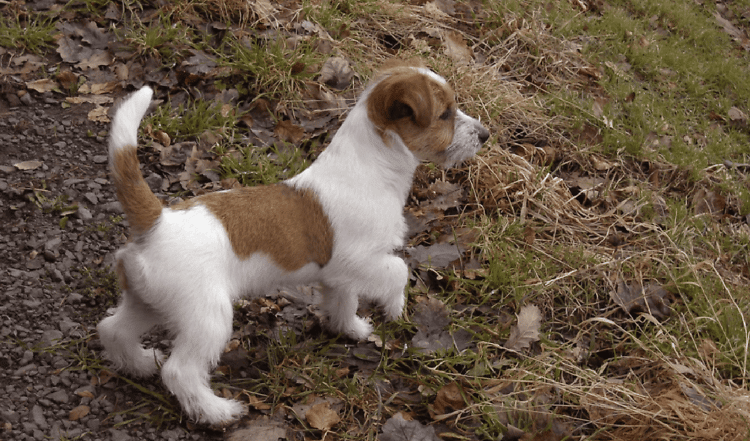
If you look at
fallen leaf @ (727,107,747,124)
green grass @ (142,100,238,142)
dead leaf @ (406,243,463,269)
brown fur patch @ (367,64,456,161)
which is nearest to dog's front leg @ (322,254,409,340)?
dead leaf @ (406,243,463,269)

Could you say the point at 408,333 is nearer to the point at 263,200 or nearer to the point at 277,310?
the point at 277,310

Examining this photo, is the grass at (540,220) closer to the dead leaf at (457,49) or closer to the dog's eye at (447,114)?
the dead leaf at (457,49)

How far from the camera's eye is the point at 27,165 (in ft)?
12.9

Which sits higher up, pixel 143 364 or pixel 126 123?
pixel 126 123

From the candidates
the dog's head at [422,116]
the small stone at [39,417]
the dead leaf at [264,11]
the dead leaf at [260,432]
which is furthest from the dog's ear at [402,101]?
the dead leaf at [264,11]

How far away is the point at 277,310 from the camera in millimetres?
3580

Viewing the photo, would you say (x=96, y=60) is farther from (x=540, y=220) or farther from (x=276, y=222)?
(x=540, y=220)

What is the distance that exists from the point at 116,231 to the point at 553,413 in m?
2.76

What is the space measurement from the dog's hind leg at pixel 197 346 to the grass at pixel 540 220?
34 cm

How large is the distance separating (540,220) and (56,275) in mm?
3171

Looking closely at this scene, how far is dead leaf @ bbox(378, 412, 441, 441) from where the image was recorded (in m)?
2.81

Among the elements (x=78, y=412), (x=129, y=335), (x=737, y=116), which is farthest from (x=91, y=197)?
(x=737, y=116)

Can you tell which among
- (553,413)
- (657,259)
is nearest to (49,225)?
(553,413)

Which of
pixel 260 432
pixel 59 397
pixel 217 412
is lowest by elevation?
pixel 59 397
